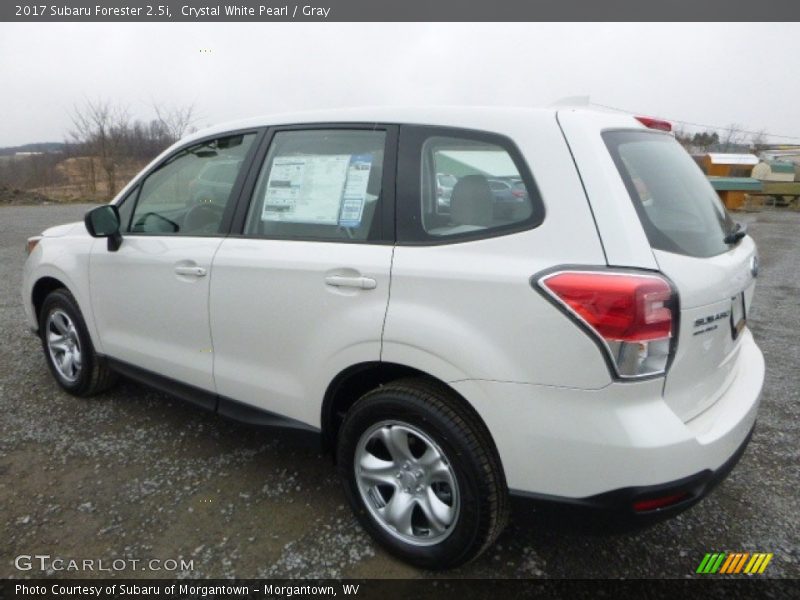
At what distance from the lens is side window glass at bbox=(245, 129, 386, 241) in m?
2.13

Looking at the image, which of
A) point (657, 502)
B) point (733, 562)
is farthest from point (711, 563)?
point (657, 502)

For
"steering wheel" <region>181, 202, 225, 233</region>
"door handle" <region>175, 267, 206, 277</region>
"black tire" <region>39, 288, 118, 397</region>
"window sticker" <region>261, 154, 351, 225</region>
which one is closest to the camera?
"window sticker" <region>261, 154, 351, 225</region>

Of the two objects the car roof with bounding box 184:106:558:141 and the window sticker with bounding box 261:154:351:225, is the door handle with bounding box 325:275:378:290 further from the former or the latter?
the car roof with bounding box 184:106:558:141

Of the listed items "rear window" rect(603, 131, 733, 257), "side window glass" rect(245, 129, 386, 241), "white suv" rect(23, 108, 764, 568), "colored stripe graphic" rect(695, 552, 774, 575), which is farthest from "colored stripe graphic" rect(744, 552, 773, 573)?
"side window glass" rect(245, 129, 386, 241)

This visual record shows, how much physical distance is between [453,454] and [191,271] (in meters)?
1.55

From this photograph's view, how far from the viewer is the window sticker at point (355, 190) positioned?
2139 mm

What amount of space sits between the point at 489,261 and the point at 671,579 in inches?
57.2

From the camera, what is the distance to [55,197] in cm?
2256

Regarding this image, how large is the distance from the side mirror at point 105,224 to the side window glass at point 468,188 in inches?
75.1

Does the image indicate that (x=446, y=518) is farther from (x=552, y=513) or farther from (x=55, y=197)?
(x=55, y=197)

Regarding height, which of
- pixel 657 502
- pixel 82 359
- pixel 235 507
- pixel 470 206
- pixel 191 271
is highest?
pixel 470 206

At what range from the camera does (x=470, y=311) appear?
175 centimetres

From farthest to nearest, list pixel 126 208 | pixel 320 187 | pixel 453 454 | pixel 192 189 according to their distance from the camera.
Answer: pixel 126 208, pixel 192 189, pixel 320 187, pixel 453 454

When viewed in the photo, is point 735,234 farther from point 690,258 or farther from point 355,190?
point 355,190
